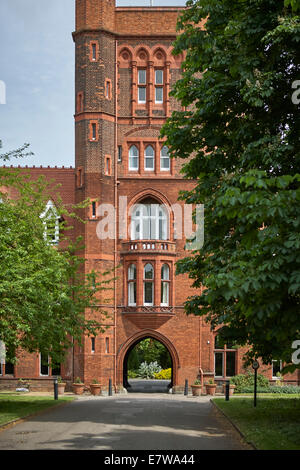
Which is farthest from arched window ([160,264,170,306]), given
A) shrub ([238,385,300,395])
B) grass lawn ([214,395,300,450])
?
grass lawn ([214,395,300,450])

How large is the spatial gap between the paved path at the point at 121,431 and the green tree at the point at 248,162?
245 cm

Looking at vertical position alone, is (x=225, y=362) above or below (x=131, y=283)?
below

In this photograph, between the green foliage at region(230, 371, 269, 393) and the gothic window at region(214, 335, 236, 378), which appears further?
the gothic window at region(214, 335, 236, 378)

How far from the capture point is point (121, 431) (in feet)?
53.5

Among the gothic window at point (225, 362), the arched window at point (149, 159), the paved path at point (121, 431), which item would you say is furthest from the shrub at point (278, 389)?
the arched window at point (149, 159)

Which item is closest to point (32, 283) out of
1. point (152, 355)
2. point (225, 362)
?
point (225, 362)

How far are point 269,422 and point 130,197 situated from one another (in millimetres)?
21342

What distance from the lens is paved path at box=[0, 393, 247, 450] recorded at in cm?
1377

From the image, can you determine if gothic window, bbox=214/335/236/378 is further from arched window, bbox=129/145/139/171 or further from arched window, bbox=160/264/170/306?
arched window, bbox=129/145/139/171

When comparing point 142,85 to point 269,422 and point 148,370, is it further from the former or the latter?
point 148,370

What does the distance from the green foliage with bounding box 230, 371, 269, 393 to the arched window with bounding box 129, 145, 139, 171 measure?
13.2 meters

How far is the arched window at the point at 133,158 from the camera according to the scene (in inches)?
1503

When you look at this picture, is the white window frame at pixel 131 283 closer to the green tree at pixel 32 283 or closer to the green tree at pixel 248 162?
the green tree at pixel 32 283

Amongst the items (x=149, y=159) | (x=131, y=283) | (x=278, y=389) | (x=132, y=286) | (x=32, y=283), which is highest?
(x=149, y=159)
